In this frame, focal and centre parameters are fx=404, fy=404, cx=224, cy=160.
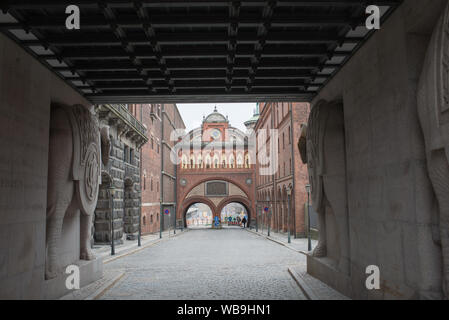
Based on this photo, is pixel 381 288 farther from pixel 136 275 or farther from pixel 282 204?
pixel 282 204

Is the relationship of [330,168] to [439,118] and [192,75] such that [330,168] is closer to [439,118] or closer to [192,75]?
[192,75]

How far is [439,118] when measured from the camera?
16.8 feet

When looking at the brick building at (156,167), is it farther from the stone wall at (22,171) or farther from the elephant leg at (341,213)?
the elephant leg at (341,213)

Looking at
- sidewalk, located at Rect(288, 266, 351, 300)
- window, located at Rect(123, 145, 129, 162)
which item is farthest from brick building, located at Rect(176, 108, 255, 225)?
sidewalk, located at Rect(288, 266, 351, 300)

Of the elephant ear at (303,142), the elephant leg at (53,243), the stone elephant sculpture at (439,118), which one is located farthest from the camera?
the elephant ear at (303,142)

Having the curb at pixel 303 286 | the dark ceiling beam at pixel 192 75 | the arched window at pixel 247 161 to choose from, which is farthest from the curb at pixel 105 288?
the arched window at pixel 247 161

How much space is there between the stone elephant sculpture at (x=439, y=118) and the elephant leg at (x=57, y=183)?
24.5ft

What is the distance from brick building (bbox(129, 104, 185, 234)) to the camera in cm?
3158

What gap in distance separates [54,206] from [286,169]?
24.1 meters

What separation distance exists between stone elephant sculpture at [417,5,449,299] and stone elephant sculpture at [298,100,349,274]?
384cm

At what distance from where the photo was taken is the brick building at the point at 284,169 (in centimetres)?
2819

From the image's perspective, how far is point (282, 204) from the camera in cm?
3359

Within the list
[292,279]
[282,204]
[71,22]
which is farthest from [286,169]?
[71,22]

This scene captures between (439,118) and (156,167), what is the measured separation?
33514mm
